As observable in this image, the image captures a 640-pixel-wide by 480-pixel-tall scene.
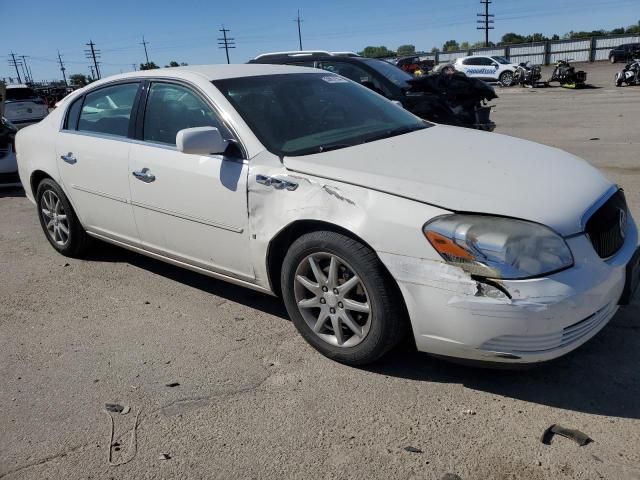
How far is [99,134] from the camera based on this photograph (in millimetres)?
4430

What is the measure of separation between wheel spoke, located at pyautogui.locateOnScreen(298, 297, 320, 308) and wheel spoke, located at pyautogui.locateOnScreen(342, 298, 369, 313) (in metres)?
0.20

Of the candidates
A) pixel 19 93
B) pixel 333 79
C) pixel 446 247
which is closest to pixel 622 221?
pixel 446 247

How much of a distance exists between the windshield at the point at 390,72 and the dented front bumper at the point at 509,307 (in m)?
6.70

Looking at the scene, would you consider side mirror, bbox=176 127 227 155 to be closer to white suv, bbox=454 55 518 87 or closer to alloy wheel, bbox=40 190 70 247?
alloy wheel, bbox=40 190 70 247

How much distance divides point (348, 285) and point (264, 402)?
732mm

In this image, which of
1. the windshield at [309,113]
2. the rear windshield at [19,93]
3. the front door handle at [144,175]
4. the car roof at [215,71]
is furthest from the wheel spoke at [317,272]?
the rear windshield at [19,93]

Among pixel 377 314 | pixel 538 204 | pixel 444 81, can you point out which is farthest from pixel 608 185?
pixel 444 81

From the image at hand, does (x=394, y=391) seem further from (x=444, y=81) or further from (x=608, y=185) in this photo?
(x=444, y=81)

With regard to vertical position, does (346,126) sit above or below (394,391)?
above

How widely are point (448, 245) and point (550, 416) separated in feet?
3.06

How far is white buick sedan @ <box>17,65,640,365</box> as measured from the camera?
8.39ft

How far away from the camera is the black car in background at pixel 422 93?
7910mm

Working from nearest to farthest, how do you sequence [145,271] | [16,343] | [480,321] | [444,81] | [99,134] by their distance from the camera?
1. [480,321]
2. [16,343]
3. [99,134]
4. [145,271]
5. [444,81]

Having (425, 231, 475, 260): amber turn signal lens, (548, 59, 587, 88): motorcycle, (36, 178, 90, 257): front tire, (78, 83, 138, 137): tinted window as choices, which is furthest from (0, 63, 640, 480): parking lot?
(548, 59, 587, 88): motorcycle
